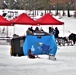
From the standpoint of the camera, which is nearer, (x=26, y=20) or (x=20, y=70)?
(x=20, y=70)

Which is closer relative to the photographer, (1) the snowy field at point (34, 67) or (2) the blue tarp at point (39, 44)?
(1) the snowy field at point (34, 67)

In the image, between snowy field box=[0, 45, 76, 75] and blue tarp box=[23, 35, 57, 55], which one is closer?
snowy field box=[0, 45, 76, 75]

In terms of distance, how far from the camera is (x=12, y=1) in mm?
139625

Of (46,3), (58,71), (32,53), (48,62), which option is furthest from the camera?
(46,3)

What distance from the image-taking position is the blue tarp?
19.2m

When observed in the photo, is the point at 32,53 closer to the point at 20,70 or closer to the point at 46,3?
the point at 20,70

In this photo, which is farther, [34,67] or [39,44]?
[39,44]

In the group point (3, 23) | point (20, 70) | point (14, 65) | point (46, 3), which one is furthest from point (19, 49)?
point (46, 3)

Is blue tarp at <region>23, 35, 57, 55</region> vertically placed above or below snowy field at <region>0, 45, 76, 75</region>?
above

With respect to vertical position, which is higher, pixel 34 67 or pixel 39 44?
pixel 39 44

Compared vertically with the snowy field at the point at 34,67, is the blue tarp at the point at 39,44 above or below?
above

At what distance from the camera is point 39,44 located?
63.4 feet

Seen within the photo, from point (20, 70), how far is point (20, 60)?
3157mm

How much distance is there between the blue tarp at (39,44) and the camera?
19.2 metres
